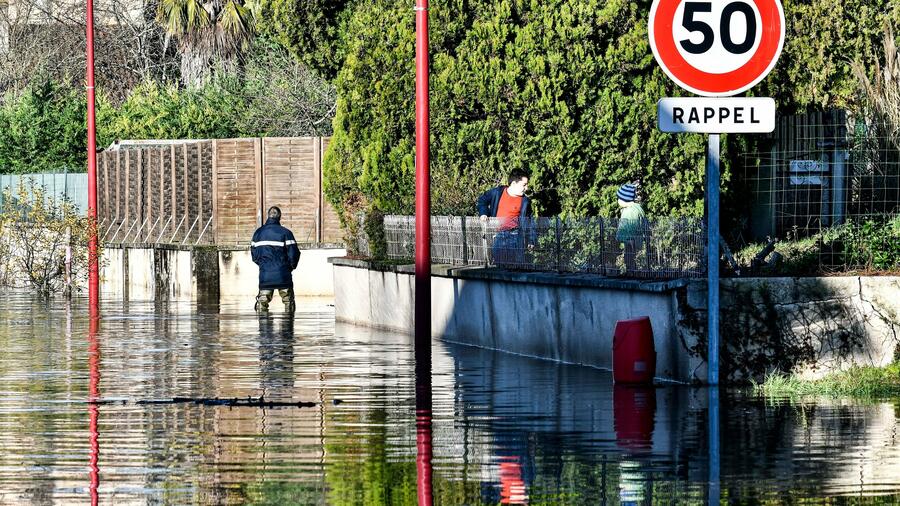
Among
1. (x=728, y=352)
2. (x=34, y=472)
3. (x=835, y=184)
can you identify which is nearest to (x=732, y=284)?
(x=728, y=352)

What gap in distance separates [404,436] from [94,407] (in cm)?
296

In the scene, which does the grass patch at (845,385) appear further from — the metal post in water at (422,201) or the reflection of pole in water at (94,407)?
the reflection of pole in water at (94,407)

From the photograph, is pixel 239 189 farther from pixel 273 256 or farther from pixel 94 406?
pixel 94 406

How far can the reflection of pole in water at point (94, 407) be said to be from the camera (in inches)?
401

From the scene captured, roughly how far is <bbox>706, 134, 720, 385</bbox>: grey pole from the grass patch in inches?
20.3

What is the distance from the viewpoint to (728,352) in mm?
15641

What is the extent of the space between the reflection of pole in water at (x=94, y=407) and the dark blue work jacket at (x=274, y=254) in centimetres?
516

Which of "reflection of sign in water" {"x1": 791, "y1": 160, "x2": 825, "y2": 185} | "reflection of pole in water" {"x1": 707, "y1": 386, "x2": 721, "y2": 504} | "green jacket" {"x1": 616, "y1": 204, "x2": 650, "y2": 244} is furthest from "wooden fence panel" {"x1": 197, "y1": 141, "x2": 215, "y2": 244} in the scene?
"reflection of pole in water" {"x1": 707, "y1": 386, "x2": 721, "y2": 504}

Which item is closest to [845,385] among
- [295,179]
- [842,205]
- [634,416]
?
[634,416]

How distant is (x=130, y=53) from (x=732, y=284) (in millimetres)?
51304

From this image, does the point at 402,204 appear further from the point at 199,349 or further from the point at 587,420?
the point at 587,420

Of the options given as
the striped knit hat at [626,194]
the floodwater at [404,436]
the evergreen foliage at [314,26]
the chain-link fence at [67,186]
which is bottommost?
the floodwater at [404,436]

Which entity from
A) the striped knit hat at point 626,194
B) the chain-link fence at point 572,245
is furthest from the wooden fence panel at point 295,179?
the striped knit hat at point 626,194

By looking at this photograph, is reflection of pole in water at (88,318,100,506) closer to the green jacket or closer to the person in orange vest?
the person in orange vest
